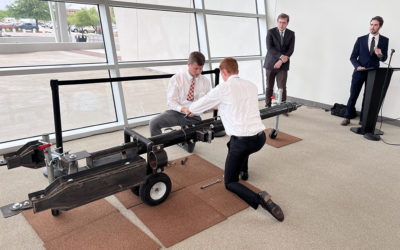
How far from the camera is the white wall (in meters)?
4.30

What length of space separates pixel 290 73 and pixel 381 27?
1.86m

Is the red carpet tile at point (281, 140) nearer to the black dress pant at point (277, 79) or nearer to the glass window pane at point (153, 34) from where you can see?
the black dress pant at point (277, 79)

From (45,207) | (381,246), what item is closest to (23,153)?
(45,207)

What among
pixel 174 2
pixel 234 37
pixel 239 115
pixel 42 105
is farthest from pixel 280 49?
pixel 42 105

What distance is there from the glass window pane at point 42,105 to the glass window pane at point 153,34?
2.05 ft

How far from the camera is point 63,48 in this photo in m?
3.95

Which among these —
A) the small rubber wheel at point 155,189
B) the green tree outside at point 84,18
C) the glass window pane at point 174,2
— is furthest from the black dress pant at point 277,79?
the small rubber wheel at point 155,189

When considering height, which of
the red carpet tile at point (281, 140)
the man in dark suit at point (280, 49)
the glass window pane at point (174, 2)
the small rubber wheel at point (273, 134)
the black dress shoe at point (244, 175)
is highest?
the glass window pane at point (174, 2)

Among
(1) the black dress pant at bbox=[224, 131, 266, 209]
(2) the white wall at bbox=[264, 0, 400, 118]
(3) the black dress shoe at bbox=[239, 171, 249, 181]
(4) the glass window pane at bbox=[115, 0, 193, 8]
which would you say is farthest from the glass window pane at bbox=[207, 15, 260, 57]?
(1) the black dress pant at bbox=[224, 131, 266, 209]

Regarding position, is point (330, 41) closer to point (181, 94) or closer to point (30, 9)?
point (181, 94)

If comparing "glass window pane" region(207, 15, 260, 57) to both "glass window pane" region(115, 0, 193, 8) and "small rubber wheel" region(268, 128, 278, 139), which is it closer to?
"glass window pane" region(115, 0, 193, 8)

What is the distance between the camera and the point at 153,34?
4.79 meters

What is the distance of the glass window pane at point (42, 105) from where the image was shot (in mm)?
3725

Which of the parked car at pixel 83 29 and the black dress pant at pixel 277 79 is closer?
the parked car at pixel 83 29
